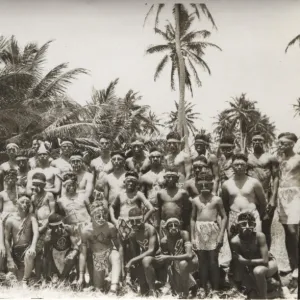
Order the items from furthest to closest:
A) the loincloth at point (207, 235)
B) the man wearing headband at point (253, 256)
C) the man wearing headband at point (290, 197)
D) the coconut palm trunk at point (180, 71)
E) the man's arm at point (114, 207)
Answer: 1. the coconut palm trunk at point (180, 71)
2. the man's arm at point (114, 207)
3. the man wearing headband at point (290, 197)
4. the loincloth at point (207, 235)
5. the man wearing headband at point (253, 256)

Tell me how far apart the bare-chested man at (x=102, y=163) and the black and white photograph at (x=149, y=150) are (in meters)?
0.02

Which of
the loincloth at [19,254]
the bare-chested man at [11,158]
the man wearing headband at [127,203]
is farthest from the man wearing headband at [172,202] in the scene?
the bare-chested man at [11,158]

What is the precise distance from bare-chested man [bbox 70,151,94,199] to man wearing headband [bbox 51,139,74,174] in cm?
15

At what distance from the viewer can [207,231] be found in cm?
409

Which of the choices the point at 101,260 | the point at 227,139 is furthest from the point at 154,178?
the point at 101,260

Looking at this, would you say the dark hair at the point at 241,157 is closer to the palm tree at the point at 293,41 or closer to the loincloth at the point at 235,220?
the loincloth at the point at 235,220

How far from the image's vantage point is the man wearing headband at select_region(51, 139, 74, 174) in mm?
4602

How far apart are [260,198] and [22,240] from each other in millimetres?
2551

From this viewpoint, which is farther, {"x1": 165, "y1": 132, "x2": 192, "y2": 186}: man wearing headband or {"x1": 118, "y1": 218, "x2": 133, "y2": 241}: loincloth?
{"x1": 165, "y1": 132, "x2": 192, "y2": 186}: man wearing headband

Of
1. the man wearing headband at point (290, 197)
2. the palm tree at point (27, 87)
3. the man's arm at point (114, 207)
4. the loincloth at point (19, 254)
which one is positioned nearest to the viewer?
the man wearing headband at point (290, 197)

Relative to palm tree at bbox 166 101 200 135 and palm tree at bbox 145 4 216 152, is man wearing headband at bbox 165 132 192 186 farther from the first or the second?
palm tree at bbox 145 4 216 152

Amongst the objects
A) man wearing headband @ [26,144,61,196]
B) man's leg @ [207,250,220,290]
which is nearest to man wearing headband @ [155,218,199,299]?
man's leg @ [207,250,220,290]

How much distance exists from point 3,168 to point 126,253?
1704mm

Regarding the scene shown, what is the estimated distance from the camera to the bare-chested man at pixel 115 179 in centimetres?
437
